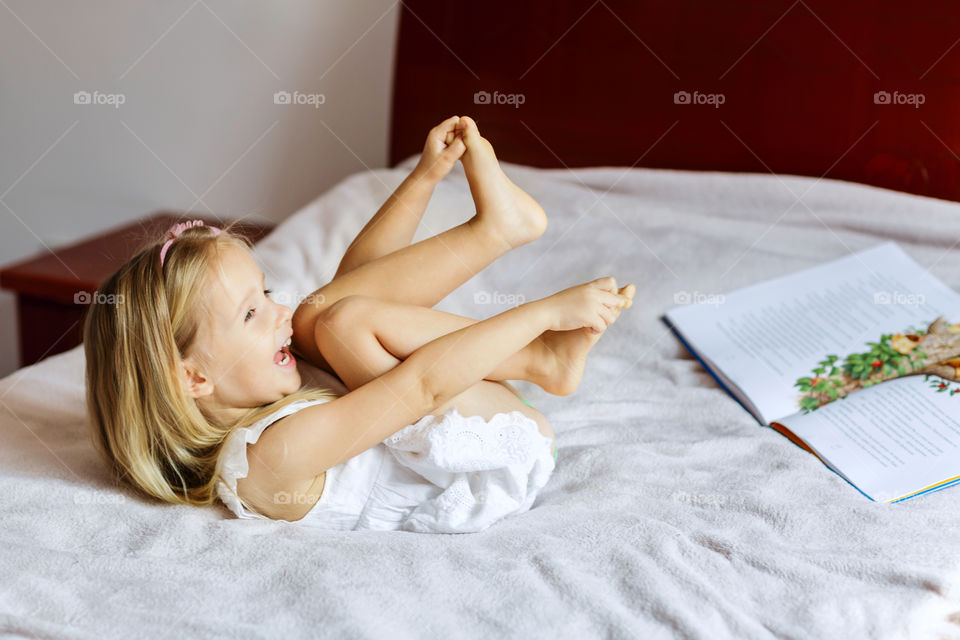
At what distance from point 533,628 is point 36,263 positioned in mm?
1404

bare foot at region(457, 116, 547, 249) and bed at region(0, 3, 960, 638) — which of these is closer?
bed at region(0, 3, 960, 638)

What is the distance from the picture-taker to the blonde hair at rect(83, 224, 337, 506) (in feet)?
2.85

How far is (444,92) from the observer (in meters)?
1.77

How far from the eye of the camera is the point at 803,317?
1265 millimetres

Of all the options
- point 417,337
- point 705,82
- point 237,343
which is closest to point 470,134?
point 417,337

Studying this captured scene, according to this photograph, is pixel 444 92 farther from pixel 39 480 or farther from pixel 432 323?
pixel 39 480

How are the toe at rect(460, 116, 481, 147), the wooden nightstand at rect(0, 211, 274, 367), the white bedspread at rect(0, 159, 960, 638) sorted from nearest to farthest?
1. the white bedspread at rect(0, 159, 960, 638)
2. the toe at rect(460, 116, 481, 147)
3. the wooden nightstand at rect(0, 211, 274, 367)

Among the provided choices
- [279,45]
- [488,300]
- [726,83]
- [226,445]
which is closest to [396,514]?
[226,445]

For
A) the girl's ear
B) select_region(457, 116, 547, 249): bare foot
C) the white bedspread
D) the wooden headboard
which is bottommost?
the white bedspread

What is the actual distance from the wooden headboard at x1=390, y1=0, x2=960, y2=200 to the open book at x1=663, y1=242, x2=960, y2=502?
9.5 inches

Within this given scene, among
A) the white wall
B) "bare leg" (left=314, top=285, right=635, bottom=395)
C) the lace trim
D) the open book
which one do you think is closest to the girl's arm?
"bare leg" (left=314, top=285, right=635, bottom=395)

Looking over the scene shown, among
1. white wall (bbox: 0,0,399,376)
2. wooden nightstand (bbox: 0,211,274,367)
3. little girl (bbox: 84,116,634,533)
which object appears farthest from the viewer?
white wall (bbox: 0,0,399,376)

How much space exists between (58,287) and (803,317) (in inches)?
50.3

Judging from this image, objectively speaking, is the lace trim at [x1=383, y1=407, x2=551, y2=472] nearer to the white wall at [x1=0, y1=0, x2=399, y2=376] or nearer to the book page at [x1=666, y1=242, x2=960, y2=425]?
the book page at [x1=666, y1=242, x2=960, y2=425]
